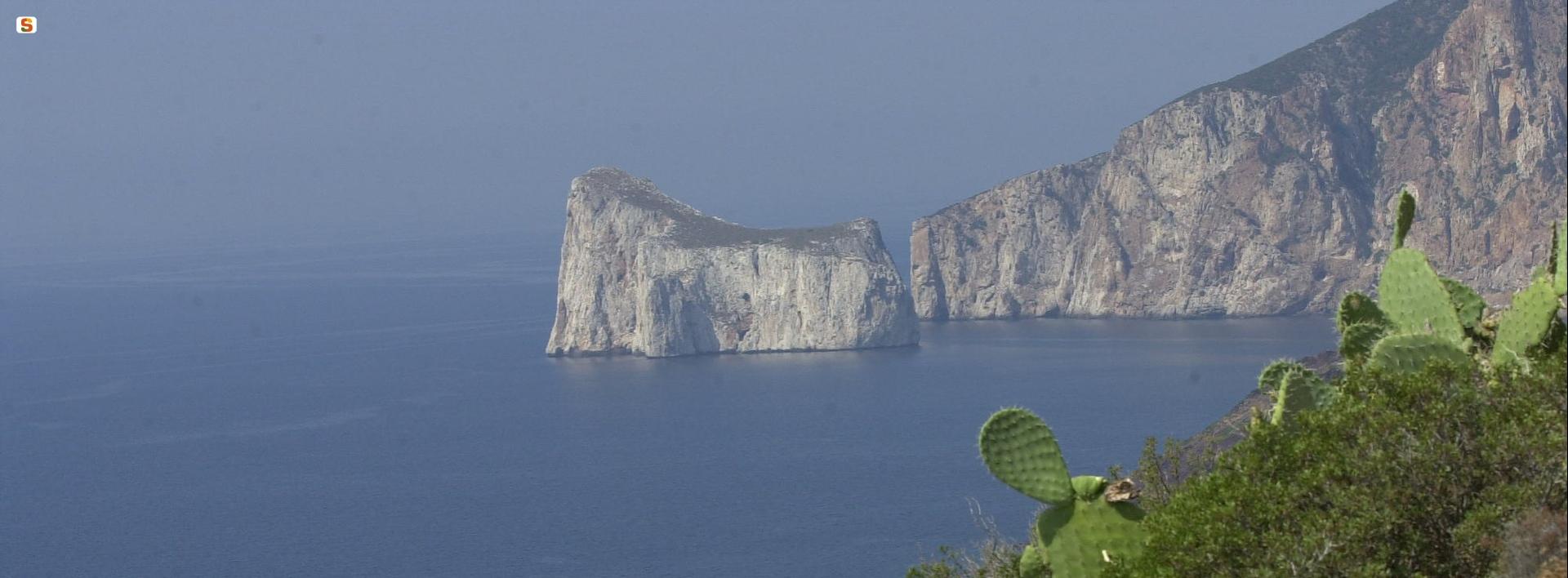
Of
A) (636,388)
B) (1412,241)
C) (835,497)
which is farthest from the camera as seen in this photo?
(1412,241)

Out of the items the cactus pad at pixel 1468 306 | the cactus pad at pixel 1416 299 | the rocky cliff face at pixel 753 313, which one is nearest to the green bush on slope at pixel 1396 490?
the cactus pad at pixel 1416 299

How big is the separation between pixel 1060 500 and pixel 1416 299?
386 cm

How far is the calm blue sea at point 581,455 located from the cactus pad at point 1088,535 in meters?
55.1

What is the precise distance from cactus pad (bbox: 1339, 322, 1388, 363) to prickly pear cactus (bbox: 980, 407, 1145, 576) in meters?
3.02

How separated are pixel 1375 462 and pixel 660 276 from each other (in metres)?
184

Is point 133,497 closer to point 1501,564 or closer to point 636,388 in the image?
point 636,388

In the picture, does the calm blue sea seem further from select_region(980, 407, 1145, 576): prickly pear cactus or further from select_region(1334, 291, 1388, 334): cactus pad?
select_region(980, 407, 1145, 576): prickly pear cactus

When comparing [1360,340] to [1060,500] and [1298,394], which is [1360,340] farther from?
[1060,500]

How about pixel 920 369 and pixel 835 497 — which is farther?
pixel 920 369

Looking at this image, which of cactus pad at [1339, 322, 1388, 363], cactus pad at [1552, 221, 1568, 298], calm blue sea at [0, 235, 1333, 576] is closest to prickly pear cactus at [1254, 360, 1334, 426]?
cactus pad at [1339, 322, 1388, 363]

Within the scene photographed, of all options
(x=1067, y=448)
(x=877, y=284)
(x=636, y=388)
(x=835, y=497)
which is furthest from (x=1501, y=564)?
(x=877, y=284)

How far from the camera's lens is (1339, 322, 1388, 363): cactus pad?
17.7 metres

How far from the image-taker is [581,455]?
138250 mm

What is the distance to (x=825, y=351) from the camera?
7746 inches
